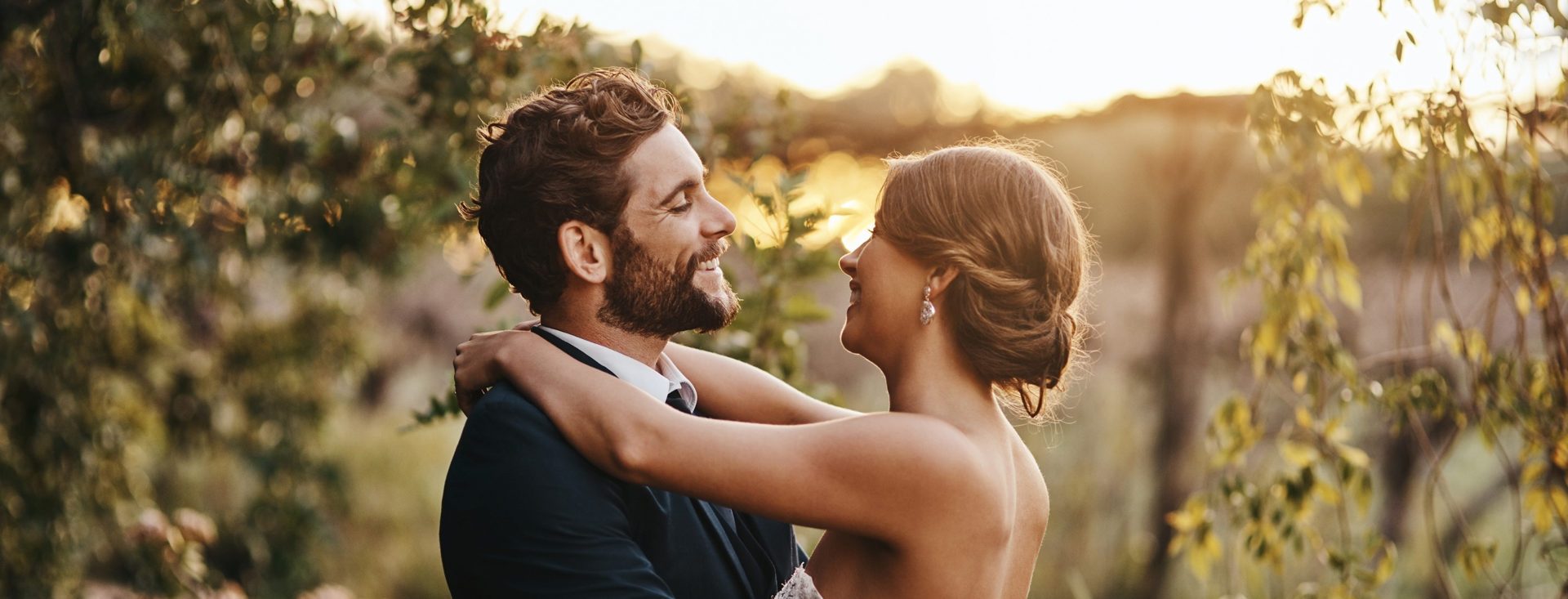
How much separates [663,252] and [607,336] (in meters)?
0.16

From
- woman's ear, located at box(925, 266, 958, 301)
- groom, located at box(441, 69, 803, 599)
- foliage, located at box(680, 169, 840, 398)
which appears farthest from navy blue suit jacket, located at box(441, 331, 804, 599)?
foliage, located at box(680, 169, 840, 398)

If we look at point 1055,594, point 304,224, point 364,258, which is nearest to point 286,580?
point 364,258

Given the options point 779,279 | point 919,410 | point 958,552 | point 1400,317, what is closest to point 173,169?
point 779,279

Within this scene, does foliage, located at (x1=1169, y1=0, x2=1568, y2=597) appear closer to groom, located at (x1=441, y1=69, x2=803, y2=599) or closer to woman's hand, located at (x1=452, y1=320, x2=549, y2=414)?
groom, located at (x1=441, y1=69, x2=803, y2=599)

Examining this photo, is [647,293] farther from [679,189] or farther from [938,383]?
[938,383]

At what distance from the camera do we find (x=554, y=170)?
1863 mm

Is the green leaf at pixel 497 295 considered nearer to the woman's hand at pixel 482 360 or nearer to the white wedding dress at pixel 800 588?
the woman's hand at pixel 482 360

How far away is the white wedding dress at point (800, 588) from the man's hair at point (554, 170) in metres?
0.58

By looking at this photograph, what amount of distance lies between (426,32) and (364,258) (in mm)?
1631

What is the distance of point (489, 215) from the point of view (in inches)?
76.9

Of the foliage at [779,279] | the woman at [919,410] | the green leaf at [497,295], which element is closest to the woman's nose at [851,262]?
the woman at [919,410]

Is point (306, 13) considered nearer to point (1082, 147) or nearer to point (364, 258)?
point (364, 258)

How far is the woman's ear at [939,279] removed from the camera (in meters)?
1.80

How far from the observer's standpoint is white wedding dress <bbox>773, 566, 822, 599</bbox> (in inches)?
71.3
